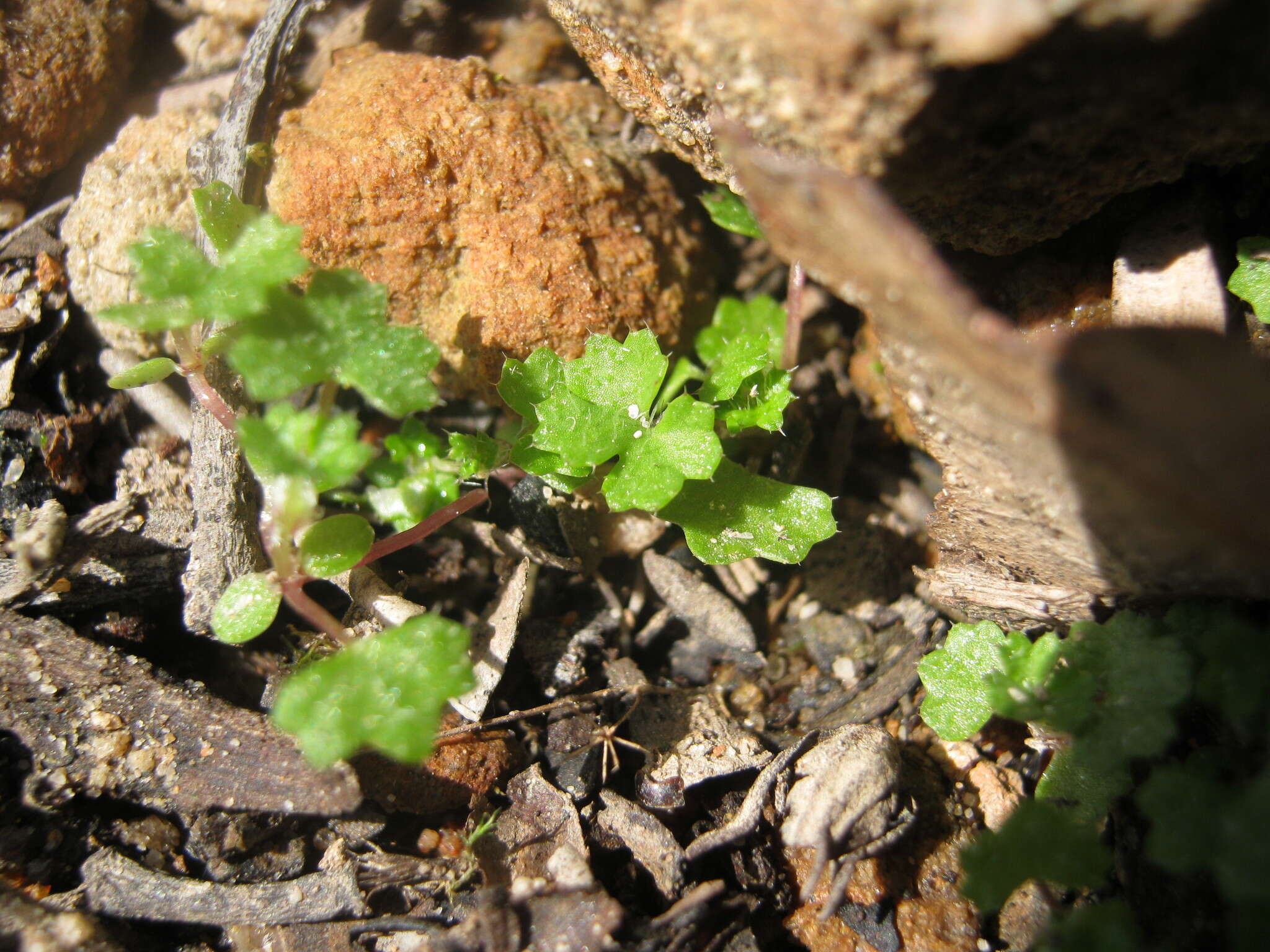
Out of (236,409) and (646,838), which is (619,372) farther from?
(646,838)

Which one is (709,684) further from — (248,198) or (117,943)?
(248,198)

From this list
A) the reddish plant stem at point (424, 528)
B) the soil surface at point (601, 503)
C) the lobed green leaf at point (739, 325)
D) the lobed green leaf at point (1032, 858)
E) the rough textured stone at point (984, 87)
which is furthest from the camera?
the lobed green leaf at point (739, 325)

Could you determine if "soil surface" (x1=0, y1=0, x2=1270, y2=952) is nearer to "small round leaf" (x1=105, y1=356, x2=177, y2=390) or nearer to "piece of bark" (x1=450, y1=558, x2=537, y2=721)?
"piece of bark" (x1=450, y1=558, x2=537, y2=721)

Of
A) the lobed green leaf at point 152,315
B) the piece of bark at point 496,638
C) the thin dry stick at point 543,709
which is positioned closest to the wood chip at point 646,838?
the thin dry stick at point 543,709

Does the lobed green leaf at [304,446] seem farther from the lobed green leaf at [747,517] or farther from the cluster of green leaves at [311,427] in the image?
the lobed green leaf at [747,517]

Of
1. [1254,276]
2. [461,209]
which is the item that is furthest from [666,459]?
[1254,276]

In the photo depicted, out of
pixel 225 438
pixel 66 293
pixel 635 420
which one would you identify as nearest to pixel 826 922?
pixel 635 420
